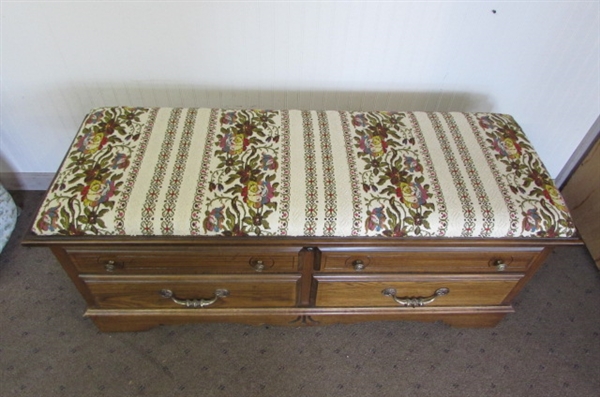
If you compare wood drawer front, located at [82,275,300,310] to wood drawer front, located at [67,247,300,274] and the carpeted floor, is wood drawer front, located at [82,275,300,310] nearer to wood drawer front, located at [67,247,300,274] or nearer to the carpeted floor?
wood drawer front, located at [67,247,300,274]

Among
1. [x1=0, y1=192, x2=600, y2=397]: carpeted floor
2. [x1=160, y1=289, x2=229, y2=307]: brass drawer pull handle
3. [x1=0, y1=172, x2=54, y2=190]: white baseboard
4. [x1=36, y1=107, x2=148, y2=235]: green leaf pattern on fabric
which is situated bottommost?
[x1=0, y1=192, x2=600, y2=397]: carpeted floor

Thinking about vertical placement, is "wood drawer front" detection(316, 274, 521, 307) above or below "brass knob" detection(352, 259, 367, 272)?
below

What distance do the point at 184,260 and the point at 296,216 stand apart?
27cm

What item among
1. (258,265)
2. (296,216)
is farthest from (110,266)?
(296,216)

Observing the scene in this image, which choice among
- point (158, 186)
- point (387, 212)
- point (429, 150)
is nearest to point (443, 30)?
point (429, 150)

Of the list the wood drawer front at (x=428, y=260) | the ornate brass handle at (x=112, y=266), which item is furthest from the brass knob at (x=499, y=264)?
the ornate brass handle at (x=112, y=266)

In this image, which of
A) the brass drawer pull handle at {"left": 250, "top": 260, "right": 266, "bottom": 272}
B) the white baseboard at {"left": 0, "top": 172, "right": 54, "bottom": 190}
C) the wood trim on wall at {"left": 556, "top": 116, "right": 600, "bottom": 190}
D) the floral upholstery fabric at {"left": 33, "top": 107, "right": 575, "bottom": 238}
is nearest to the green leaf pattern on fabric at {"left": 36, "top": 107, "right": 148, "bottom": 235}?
the floral upholstery fabric at {"left": 33, "top": 107, "right": 575, "bottom": 238}

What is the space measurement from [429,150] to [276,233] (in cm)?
42

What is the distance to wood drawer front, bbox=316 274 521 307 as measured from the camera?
979 mm

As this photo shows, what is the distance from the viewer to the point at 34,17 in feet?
3.34

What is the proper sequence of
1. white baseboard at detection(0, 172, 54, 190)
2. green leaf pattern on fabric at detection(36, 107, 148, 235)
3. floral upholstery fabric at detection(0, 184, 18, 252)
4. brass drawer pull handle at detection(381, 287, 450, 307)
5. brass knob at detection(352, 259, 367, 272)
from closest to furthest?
1. green leaf pattern on fabric at detection(36, 107, 148, 235)
2. brass knob at detection(352, 259, 367, 272)
3. brass drawer pull handle at detection(381, 287, 450, 307)
4. floral upholstery fabric at detection(0, 184, 18, 252)
5. white baseboard at detection(0, 172, 54, 190)

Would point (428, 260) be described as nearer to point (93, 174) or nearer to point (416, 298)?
point (416, 298)

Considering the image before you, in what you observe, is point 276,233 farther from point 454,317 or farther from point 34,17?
point 34,17

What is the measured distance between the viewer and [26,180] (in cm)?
145
